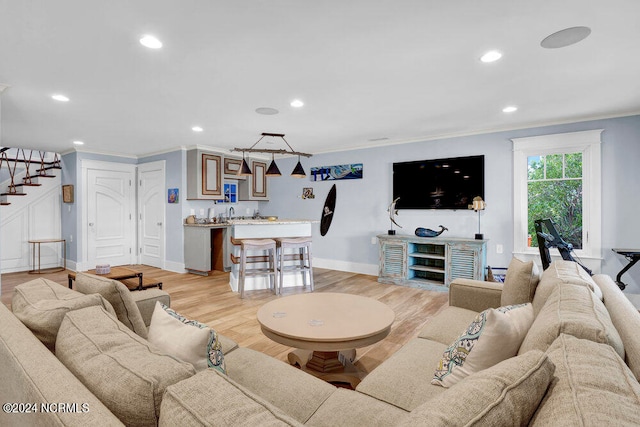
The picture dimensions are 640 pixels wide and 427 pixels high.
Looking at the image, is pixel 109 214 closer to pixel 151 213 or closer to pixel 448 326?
pixel 151 213

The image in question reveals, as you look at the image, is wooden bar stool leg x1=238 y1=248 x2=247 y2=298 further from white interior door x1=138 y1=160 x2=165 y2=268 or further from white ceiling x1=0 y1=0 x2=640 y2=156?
white interior door x1=138 y1=160 x2=165 y2=268

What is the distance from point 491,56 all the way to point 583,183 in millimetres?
2781

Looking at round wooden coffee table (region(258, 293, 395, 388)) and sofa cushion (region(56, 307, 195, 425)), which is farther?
round wooden coffee table (region(258, 293, 395, 388))

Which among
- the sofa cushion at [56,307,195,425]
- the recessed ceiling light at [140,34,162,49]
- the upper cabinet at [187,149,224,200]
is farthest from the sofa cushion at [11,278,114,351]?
the upper cabinet at [187,149,224,200]

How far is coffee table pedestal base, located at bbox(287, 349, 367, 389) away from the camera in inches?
85.7

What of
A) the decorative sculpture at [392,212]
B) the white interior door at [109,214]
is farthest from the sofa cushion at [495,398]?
the white interior door at [109,214]

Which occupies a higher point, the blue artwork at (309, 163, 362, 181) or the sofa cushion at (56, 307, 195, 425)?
the blue artwork at (309, 163, 362, 181)

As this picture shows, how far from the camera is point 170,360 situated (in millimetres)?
897

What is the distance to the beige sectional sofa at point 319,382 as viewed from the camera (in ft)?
2.23

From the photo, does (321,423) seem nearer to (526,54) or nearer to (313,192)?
(526,54)

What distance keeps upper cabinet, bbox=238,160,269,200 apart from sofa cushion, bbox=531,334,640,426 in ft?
21.6

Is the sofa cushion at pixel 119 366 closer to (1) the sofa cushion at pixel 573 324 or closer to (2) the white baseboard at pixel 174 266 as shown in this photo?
(1) the sofa cushion at pixel 573 324

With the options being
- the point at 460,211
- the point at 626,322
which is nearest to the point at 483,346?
the point at 626,322

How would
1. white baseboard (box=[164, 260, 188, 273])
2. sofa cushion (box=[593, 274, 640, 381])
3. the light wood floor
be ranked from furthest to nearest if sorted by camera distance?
white baseboard (box=[164, 260, 188, 273])
the light wood floor
sofa cushion (box=[593, 274, 640, 381])
